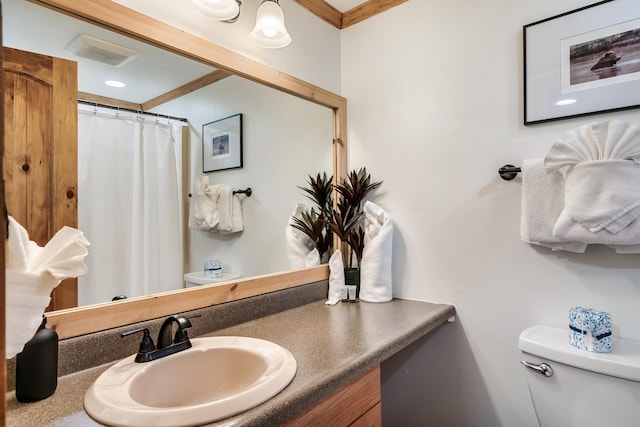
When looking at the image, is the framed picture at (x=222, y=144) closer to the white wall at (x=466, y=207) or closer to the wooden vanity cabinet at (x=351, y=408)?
the white wall at (x=466, y=207)

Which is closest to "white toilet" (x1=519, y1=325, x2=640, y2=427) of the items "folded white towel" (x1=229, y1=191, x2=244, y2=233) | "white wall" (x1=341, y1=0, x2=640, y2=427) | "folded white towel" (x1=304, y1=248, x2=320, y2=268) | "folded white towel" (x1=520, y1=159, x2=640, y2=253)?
"white wall" (x1=341, y1=0, x2=640, y2=427)

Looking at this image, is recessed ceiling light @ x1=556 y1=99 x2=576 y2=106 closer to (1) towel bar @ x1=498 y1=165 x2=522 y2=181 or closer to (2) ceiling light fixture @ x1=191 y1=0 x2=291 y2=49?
(1) towel bar @ x1=498 y1=165 x2=522 y2=181

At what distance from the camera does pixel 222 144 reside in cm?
144

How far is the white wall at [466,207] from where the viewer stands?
1.32 metres

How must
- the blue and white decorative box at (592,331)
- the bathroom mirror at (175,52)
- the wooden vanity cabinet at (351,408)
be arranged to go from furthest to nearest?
the blue and white decorative box at (592,331), the bathroom mirror at (175,52), the wooden vanity cabinet at (351,408)

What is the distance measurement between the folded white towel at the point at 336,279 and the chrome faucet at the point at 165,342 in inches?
29.7

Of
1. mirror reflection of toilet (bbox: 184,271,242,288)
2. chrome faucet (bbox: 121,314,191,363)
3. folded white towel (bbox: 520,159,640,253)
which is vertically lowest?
chrome faucet (bbox: 121,314,191,363)

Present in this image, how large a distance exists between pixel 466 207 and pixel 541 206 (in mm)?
301

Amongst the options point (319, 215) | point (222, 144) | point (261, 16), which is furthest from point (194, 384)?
point (261, 16)

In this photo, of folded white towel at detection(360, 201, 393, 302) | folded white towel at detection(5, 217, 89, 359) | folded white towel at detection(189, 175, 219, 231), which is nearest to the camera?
folded white towel at detection(5, 217, 89, 359)

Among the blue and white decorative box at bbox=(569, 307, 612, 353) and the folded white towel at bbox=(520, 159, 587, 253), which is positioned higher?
the folded white towel at bbox=(520, 159, 587, 253)

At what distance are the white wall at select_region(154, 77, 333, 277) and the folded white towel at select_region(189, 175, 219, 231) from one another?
3 cm

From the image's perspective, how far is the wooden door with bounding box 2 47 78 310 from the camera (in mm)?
898

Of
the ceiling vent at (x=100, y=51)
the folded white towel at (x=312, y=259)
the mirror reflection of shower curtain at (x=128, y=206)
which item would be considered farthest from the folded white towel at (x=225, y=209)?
the ceiling vent at (x=100, y=51)
